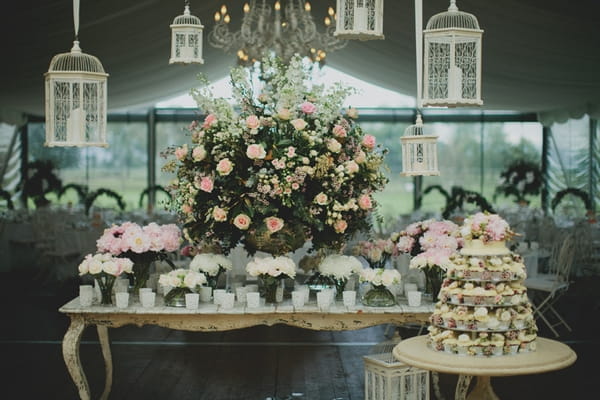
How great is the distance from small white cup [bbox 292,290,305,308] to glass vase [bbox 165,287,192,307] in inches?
24.3

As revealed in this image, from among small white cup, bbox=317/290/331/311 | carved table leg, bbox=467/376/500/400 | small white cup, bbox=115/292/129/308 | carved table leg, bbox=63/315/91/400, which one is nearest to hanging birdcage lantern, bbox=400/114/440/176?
small white cup, bbox=317/290/331/311

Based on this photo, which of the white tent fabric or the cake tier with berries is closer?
the cake tier with berries

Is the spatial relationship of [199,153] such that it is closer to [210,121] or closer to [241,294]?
[210,121]

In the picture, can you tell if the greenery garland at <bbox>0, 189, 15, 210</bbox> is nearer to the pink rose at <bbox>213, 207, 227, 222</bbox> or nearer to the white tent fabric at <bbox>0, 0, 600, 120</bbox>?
→ the white tent fabric at <bbox>0, 0, 600, 120</bbox>

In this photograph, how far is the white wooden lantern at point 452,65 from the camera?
4711mm

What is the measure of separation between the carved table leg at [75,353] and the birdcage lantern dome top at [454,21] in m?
2.58

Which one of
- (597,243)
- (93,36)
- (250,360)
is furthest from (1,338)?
(597,243)

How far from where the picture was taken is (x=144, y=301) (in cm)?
482

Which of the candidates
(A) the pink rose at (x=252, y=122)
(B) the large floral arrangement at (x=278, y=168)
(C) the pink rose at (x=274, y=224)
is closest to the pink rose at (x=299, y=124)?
(B) the large floral arrangement at (x=278, y=168)

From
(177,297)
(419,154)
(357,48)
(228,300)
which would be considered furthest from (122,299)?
(357,48)

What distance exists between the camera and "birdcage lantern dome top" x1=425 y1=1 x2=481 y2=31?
480cm

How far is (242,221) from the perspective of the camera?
4703mm

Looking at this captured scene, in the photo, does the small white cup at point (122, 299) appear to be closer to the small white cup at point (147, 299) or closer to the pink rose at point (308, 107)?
the small white cup at point (147, 299)

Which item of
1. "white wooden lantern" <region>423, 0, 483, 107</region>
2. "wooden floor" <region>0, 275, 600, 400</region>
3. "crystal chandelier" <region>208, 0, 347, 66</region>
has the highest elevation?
"crystal chandelier" <region>208, 0, 347, 66</region>
